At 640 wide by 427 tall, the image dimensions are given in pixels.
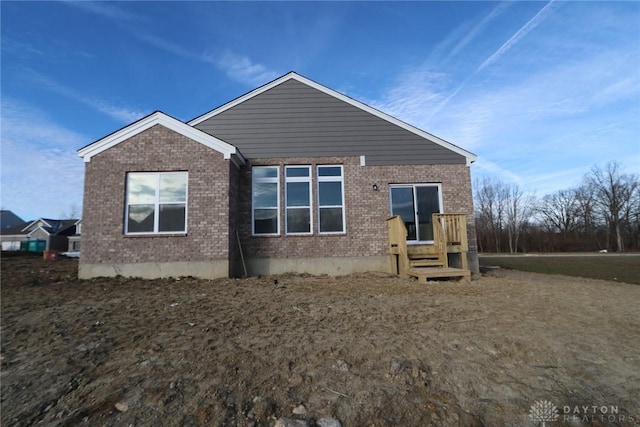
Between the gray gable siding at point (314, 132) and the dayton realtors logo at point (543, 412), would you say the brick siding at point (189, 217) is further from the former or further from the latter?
the dayton realtors logo at point (543, 412)

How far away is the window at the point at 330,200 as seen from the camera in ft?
31.7

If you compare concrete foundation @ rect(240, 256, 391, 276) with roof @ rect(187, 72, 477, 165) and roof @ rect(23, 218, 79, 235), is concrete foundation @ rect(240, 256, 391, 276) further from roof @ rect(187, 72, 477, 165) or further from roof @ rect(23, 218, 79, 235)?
roof @ rect(23, 218, 79, 235)

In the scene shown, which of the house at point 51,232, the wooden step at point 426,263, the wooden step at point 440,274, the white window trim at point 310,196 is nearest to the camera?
the wooden step at point 440,274

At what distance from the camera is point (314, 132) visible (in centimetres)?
999

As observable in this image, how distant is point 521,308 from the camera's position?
4.85 metres

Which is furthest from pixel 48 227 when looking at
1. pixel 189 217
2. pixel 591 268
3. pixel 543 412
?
pixel 591 268

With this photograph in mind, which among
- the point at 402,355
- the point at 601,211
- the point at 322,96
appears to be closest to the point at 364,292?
the point at 402,355

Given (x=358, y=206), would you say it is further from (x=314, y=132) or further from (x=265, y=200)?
(x=265, y=200)

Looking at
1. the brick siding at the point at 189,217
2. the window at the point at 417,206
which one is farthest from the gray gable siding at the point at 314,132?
the brick siding at the point at 189,217

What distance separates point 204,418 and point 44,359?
2105 mm

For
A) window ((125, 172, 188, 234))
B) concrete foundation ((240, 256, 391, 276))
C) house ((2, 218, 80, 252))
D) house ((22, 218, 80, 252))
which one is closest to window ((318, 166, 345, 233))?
concrete foundation ((240, 256, 391, 276))

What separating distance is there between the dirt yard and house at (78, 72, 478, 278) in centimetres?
295

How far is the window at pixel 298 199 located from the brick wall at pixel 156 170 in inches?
77.2

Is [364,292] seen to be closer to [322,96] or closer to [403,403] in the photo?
[403,403]
